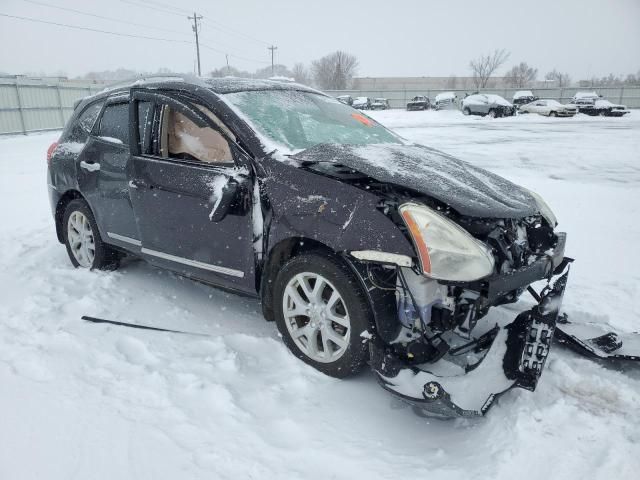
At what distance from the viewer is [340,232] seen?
2.42 metres

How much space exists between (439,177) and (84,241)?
3.29 metres

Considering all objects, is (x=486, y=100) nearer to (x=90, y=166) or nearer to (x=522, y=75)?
(x=90, y=166)

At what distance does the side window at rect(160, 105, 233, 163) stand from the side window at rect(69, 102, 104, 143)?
1130 millimetres

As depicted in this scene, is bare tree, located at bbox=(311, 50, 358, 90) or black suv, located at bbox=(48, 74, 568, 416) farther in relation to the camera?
bare tree, located at bbox=(311, 50, 358, 90)

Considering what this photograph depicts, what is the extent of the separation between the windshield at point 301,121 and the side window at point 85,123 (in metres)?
1.68

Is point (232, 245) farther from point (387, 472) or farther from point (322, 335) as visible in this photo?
point (387, 472)

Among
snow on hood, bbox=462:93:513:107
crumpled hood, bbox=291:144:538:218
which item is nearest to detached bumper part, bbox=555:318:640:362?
crumpled hood, bbox=291:144:538:218

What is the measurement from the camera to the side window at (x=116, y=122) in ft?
12.0

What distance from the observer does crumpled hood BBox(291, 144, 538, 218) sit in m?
2.38

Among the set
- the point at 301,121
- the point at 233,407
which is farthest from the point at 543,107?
the point at 233,407

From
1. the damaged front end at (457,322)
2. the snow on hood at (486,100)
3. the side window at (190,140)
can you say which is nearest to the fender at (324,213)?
the damaged front end at (457,322)

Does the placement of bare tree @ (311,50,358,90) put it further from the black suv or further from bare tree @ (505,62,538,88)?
the black suv

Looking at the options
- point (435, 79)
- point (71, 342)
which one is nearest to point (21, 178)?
point (71, 342)

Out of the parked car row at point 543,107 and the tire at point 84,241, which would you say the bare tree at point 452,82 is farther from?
the tire at point 84,241
